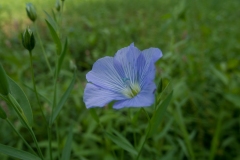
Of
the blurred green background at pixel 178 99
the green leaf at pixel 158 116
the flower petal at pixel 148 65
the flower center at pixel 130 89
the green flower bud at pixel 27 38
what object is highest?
the green flower bud at pixel 27 38

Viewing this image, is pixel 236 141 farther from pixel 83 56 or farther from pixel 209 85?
pixel 83 56

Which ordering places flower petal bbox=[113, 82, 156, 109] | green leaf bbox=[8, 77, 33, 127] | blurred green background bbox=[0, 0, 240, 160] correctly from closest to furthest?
flower petal bbox=[113, 82, 156, 109] < green leaf bbox=[8, 77, 33, 127] < blurred green background bbox=[0, 0, 240, 160]

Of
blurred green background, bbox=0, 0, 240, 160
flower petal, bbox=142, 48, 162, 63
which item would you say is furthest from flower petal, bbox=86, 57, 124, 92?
blurred green background, bbox=0, 0, 240, 160

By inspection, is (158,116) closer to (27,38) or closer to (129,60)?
(129,60)

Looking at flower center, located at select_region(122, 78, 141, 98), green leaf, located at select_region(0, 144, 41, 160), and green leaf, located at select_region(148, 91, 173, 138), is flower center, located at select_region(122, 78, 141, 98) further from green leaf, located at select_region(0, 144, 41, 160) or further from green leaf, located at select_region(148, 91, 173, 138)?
green leaf, located at select_region(0, 144, 41, 160)

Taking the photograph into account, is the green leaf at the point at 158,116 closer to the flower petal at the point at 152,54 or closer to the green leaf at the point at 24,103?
the flower petal at the point at 152,54

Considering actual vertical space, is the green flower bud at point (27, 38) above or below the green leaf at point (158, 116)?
above

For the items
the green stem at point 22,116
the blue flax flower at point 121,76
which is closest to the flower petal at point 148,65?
the blue flax flower at point 121,76

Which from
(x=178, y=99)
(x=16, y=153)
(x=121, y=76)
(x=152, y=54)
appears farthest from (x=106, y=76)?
(x=178, y=99)
